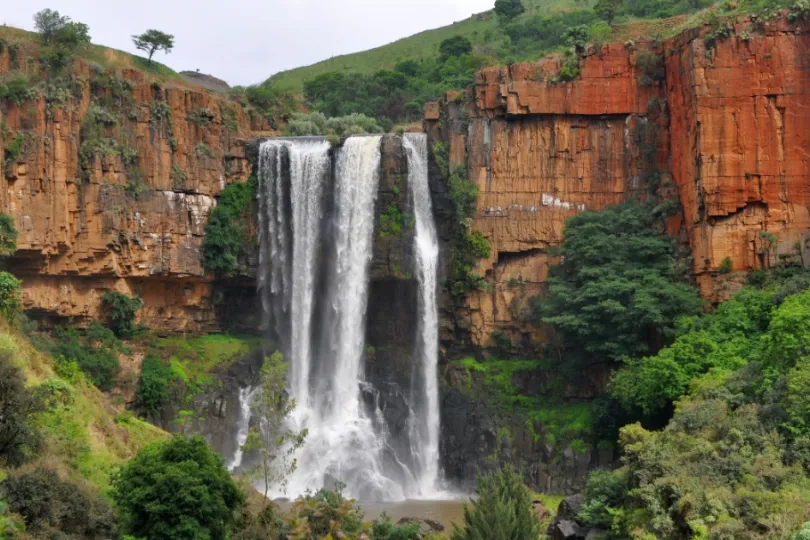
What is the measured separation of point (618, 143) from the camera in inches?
1682

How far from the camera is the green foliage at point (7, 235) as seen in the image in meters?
36.2

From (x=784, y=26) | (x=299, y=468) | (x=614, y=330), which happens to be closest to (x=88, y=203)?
(x=299, y=468)

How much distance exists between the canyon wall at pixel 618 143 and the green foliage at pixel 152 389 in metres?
11.3

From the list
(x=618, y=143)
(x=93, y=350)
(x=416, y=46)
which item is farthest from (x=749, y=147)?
(x=416, y=46)

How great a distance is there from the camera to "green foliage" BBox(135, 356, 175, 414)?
41.2 meters

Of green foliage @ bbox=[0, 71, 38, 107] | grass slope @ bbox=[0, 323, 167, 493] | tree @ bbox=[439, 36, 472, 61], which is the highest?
tree @ bbox=[439, 36, 472, 61]

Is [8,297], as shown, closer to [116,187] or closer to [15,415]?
[15,415]

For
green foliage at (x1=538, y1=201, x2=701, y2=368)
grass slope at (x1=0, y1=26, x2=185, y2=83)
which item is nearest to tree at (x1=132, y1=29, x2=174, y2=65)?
grass slope at (x1=0, y1=26, x2=185, y2=83)

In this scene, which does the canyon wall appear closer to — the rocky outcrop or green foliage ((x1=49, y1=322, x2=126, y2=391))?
the rocky outcrop

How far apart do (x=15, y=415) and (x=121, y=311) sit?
19.7 metres

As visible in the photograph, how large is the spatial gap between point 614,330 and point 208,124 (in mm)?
19323

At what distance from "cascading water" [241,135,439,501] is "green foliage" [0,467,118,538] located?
19198mm

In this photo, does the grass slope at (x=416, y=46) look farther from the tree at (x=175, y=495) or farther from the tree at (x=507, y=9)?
the tree at (x=175, y=495)

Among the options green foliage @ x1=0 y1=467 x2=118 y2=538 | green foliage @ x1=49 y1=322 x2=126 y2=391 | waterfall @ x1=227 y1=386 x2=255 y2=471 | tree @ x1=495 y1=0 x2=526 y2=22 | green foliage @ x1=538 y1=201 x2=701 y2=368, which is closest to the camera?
green foliage @ x1=0 y1=467 x2=118 y2=538
